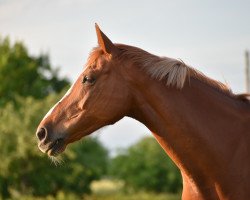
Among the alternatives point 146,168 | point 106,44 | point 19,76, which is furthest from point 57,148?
point 146,168

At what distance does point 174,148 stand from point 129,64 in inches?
31.2

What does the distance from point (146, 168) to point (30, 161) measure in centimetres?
2543

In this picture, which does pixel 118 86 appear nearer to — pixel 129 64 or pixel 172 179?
pixel 129 64

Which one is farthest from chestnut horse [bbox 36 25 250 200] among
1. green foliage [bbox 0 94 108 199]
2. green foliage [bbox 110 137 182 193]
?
green foliage [bbox 110 137 182 193]

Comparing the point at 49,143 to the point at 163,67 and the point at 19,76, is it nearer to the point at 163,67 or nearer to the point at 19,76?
the point at 163,67

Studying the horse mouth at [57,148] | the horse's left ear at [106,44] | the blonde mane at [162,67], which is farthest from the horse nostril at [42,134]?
the horse's left ear at [106,44]

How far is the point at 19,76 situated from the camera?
4794 cm

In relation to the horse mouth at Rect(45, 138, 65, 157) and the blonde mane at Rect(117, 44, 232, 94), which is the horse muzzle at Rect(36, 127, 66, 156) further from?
the blonde mane at Rect(117, 44, 232, 94)

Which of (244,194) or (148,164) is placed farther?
(148,164)

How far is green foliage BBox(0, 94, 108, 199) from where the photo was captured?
125 feet

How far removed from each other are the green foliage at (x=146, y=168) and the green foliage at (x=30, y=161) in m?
17.6

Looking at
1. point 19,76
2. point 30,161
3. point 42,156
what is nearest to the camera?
point 42,156

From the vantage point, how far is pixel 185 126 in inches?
196

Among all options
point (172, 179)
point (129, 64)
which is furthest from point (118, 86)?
point (172, 179)
